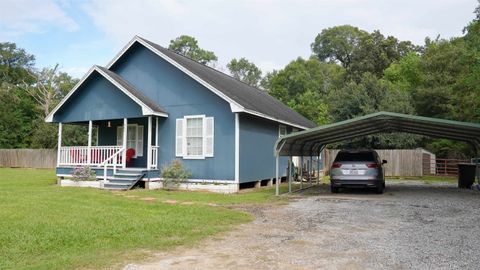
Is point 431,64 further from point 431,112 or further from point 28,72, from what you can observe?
point 28,72

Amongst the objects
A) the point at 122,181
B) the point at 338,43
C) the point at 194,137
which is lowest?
the point at 122,181

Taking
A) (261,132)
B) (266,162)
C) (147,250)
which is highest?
(261,132)

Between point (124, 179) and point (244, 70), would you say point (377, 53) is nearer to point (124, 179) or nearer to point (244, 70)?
point (244, 70)

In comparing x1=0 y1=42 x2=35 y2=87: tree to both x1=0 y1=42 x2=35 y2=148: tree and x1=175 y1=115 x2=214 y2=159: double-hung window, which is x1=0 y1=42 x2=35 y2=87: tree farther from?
x1=175 y1=115 x2=214 y2=159: double-hung window

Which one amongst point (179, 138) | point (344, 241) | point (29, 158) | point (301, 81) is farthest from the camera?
point (301, 81)

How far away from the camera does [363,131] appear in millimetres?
18031

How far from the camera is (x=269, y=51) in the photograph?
75.2m

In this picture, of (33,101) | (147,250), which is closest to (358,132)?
(147,250)

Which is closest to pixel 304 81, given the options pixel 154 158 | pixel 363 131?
pixel 363 131

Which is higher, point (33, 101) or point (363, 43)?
point (363, 43)

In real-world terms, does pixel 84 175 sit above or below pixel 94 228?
above

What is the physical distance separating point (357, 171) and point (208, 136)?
5.98 m

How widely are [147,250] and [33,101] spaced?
176ft

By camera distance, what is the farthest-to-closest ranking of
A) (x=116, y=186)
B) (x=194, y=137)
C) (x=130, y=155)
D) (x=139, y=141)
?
(x=139, y=141) < (x=130, y=155) < (x=194, y=137) < (x=116, y=186)
